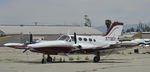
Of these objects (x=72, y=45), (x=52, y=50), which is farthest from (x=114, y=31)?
(x=52, y=50)

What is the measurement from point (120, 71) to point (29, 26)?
92915 mm

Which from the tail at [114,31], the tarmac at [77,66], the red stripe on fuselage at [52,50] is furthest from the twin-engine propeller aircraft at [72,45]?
the tarmac at [77,66]

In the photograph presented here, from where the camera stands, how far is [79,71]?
17359 millimetres

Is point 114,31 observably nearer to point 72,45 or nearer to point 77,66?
point 72,45

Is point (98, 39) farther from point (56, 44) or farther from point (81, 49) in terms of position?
point (56, 44)

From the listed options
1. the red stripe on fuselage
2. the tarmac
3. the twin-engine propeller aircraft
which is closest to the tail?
the twin-engine propeller aircraft

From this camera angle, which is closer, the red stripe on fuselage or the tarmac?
the tarmac

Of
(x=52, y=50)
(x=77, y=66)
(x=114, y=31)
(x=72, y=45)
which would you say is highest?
(x=114, y=31)

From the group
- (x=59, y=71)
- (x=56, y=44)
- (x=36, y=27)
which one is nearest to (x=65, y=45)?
(x=56, y=44)

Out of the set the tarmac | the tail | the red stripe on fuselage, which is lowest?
the tarmac

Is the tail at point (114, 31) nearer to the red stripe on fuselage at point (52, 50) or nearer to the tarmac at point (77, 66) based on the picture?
the tarmac at point (77, 66)

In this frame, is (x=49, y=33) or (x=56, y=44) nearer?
(x=56, y=44)

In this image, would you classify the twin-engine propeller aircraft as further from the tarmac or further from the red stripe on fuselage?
the tarmac

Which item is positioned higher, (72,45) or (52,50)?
(72,45)
